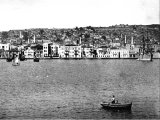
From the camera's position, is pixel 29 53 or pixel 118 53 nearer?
pixel 118 53

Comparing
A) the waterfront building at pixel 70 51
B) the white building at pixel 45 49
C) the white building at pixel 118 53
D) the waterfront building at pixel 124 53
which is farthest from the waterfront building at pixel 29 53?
the waterfront building at pixel 124 53

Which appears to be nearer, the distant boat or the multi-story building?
the distant boat

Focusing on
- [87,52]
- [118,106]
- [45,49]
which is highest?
[118,106]

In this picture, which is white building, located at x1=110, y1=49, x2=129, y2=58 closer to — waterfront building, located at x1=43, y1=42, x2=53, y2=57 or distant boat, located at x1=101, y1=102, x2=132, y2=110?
waterfront building, located at x1=43, y1=42, x2=53, y2=57

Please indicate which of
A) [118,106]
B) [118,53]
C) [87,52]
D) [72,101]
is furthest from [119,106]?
[87,52]

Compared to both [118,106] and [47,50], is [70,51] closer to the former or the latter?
[47,50]

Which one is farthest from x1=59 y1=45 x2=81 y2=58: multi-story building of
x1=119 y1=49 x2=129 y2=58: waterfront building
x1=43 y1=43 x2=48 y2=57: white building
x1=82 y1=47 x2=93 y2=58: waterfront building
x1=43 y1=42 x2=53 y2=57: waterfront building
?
x1=119 y1=49 x2=129 y2=58: waterfront building

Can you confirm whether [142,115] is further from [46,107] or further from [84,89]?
[84,89]

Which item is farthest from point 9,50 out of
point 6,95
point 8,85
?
point 6,95
